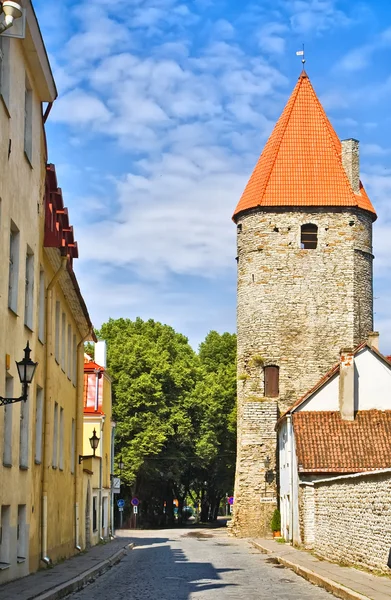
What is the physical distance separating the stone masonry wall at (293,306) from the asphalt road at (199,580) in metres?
18.2

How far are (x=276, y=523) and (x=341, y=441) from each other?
33.5 feet

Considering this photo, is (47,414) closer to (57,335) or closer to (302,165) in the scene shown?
(57,335)

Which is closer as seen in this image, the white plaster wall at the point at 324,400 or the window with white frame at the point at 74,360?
the window with white frame at the point at 74,360

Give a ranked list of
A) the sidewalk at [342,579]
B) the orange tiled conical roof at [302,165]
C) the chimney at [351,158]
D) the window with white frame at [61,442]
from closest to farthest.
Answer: the sidewalk at [342,579], the window with white frame at [61,442], the orange tiled conical roof at [302,165], the chimney at [351,158]

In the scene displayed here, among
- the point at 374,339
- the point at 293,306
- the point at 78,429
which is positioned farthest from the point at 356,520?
the point at 293,306

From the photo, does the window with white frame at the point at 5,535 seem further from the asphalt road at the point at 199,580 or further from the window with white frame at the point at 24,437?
the window with white frame at the point at 24,437

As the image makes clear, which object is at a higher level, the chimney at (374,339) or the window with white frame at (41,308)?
the chimney at (374,339)

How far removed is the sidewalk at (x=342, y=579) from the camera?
14.5 meters

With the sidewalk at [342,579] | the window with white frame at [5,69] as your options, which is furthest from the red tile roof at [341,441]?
the window with white frame at [5,69]

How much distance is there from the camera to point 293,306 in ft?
160

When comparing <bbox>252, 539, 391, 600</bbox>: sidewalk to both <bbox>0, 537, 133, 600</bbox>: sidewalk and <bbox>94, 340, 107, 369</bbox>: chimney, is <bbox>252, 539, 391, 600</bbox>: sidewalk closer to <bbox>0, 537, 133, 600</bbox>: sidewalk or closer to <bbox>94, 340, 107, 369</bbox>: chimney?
<bbox>0, 537, 133, 600</bbox>: sidewalk

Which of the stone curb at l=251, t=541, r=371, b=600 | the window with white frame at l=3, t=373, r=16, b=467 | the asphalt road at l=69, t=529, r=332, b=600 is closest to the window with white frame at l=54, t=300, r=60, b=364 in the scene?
the asphalt road at l=69, t=529, r=332, b=600

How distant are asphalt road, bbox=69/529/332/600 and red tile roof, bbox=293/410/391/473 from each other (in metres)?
5.89

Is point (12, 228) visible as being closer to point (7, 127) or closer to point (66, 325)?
point (7, 127)
